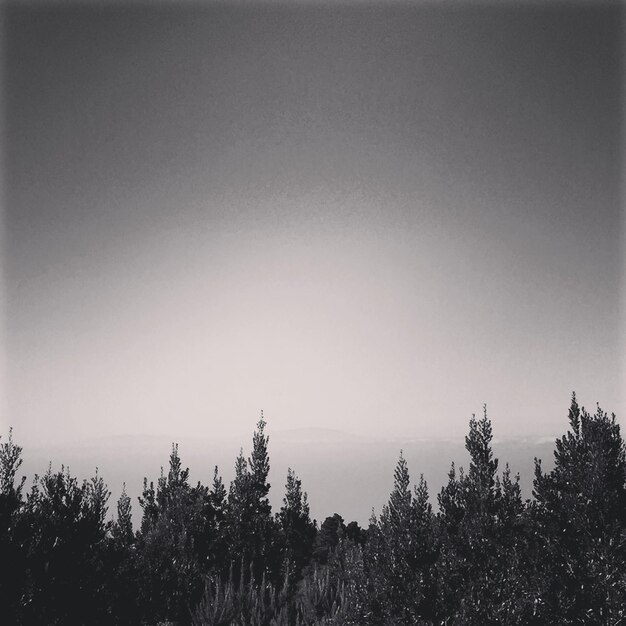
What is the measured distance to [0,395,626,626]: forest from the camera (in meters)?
16.9

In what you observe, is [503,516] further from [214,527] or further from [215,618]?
[214,527]

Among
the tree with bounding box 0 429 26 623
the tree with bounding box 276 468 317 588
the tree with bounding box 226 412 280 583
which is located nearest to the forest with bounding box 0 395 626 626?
the tree with bounding box 0 429 26 623

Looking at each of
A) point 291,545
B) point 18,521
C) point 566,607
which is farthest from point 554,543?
point 291,545

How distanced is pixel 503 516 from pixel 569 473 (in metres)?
3.71

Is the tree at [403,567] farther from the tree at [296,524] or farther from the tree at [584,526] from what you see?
the tree at [296,524]

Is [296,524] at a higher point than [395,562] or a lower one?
lower

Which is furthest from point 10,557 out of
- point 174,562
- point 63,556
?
point 174,562

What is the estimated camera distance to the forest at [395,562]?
16.9m

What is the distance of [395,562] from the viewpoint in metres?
19.5

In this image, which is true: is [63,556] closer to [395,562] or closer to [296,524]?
[395,562]

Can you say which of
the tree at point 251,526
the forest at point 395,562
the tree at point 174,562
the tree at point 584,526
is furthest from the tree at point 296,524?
the tree at point 584,526

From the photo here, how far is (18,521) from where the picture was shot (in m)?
16.5

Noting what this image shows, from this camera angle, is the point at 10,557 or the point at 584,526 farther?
the point at 584,526

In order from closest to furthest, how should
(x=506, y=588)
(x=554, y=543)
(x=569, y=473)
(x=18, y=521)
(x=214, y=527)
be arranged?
(x=18, y=521) → (x=506, y=588) → (x=554, y=543) → (x=569, y=473) → (x=214, y=527)
